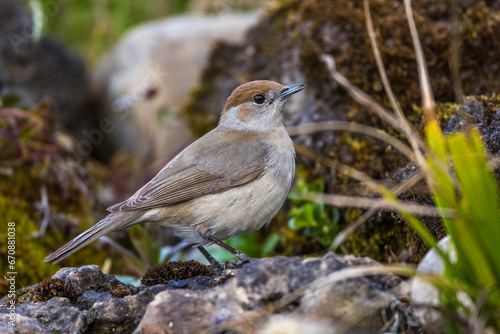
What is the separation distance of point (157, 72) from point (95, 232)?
15.3 ft

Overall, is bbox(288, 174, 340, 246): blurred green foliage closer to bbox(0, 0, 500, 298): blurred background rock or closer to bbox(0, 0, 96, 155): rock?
bbox(0, 0, 500, 298): blurred background rock

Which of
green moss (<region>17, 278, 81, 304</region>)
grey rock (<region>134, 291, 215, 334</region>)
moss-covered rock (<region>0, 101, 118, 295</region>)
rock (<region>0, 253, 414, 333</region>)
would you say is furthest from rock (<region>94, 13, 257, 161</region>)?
grey rock (<region>134, 291, 215, 334</region>)

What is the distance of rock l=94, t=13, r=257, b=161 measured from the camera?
8.50 meters

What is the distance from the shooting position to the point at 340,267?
3018mm

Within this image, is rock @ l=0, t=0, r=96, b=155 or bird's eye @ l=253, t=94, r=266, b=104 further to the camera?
rock @ l=0, t=0, r=96, b=155

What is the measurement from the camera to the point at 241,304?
113 inches

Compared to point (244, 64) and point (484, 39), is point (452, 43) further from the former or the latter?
point (244, 64)

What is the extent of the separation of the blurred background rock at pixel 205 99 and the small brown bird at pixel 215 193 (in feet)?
1.77

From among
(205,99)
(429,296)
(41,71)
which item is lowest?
(429,296)

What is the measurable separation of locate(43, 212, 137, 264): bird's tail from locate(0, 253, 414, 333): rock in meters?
0.95

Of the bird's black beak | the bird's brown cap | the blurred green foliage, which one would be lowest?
the blurred green foliage

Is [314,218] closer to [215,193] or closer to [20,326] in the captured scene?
[215,193]

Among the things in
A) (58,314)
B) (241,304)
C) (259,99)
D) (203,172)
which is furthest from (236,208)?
(241,304)

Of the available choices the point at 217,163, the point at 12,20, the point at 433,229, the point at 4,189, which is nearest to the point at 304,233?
the point at 217,163
